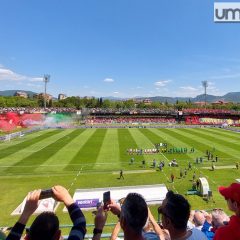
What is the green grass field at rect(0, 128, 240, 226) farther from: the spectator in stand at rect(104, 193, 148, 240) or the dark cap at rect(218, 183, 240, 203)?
the spectator in stand at rect(104, 193, 148, 240)

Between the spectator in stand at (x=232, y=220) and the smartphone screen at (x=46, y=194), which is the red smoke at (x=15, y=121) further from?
the spectator in stand at (x=232, y=220)

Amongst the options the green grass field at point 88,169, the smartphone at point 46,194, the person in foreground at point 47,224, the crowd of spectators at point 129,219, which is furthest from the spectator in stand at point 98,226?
the green grass field at point 88,169

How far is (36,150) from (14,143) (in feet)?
35.1

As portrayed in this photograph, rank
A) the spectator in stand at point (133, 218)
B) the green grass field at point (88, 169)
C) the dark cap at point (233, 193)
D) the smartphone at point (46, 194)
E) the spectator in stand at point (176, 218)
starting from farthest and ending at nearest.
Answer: the green grass field at point (88, 169) → the dark cap at point (233, 193) → the spectator in stand at point (176, 218) → the smartphone at point (46, 194) → the spectator in stand at point (133, 218)

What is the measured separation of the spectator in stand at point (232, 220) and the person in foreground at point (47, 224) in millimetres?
2156

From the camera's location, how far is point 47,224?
3.77 m

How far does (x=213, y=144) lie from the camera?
54156 millimetres

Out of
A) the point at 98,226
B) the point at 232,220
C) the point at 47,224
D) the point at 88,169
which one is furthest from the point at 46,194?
the point at 88,169

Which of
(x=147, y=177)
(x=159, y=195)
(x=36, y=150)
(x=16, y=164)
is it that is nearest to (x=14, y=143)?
(x=36, y=150)

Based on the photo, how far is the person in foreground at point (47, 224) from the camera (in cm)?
374

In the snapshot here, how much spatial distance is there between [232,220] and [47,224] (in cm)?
287

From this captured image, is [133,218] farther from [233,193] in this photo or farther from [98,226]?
[233,193]

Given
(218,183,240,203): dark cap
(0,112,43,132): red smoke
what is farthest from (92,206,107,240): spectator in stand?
(0,112,43,132): red smoke

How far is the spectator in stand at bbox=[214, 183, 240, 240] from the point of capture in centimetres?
467
